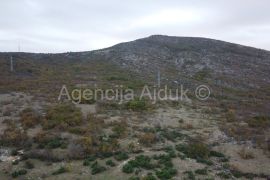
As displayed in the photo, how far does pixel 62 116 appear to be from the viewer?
25406 mm

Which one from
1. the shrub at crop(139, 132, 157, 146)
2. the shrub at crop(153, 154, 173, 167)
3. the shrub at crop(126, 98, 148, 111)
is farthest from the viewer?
the shrub at crop(126, 98, 148, 111)

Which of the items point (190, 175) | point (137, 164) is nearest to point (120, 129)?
point (137, 164)

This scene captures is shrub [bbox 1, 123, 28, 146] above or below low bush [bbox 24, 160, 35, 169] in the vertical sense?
above

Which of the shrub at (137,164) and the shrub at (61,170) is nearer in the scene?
the shrub at (137,164)

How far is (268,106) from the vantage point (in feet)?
117

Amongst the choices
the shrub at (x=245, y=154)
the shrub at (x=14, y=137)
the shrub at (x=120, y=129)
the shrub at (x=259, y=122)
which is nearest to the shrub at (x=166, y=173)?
the shrub at (x=245, y=154)

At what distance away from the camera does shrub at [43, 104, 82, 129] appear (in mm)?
23972

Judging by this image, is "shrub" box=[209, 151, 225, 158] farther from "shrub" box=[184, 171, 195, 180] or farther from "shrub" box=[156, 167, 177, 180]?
"shrub" box=[156, 167, 177, 180]

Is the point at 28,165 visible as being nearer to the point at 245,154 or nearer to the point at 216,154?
the point at 216,154

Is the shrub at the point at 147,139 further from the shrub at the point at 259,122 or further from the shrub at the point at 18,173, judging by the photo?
the shrub at the point at 259,122

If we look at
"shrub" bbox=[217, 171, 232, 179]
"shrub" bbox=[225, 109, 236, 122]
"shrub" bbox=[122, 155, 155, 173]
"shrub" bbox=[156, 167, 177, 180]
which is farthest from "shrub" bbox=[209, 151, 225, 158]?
"shrub" bbox=[225, 109, 236, 122]

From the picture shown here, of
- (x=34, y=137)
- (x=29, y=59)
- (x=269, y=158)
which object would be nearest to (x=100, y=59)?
(x=29, y=59)

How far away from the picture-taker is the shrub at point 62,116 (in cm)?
2397

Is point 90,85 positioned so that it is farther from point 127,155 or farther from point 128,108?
point 127,155
